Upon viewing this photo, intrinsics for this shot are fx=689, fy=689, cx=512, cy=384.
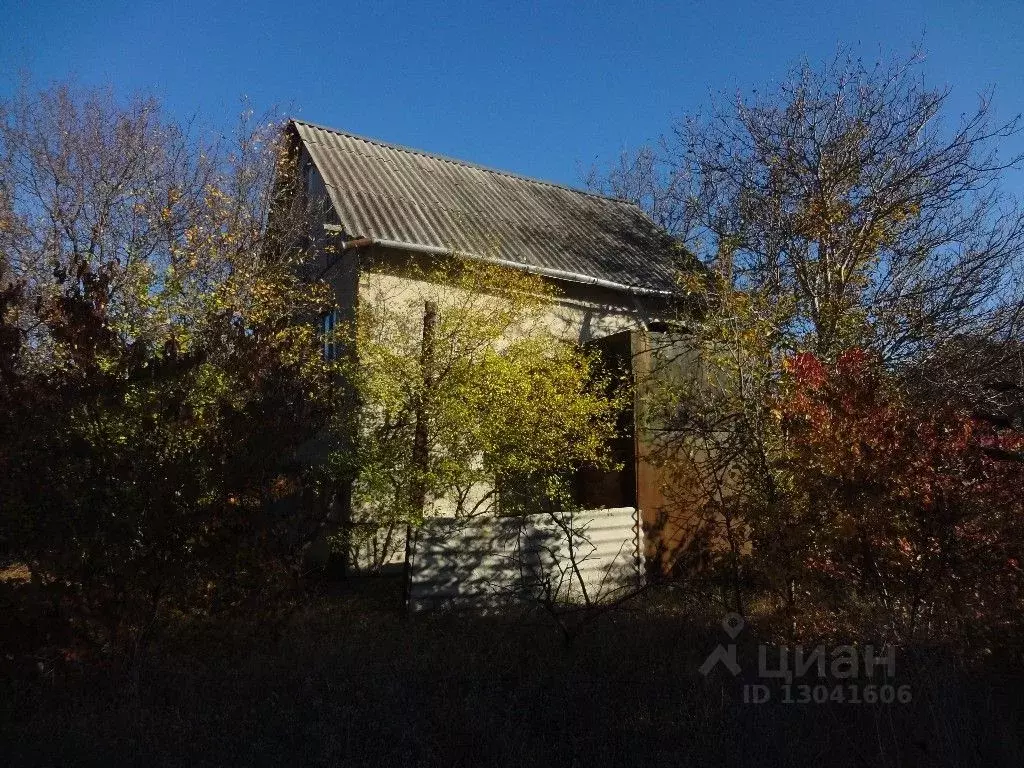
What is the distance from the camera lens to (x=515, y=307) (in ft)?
29.3

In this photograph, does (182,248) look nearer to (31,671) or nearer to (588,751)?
(31,671)

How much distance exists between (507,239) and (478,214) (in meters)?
1.07

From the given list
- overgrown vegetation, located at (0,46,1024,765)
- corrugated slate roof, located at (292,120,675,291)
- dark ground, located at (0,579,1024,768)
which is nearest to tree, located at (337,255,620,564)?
overgrown vegetation, located at (0,46,1024,765)

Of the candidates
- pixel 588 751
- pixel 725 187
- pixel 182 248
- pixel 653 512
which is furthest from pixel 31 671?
pixel 725 187

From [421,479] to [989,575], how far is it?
4982 millimetres

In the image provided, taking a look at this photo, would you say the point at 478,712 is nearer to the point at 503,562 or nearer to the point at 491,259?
the point at 503,562

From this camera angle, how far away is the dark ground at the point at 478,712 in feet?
12.8

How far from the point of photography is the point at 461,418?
7359 millimetres

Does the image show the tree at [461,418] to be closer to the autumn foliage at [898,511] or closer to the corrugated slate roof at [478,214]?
the corrugated slate roof at [478,214]

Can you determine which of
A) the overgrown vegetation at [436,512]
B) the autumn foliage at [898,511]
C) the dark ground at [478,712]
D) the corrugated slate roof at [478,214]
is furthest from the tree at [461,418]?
the autumn foliage at [898,511]

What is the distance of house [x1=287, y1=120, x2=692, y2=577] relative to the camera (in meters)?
9.30

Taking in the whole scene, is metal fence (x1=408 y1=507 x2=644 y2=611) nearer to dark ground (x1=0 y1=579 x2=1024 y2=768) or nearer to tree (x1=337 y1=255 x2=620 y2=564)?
tree (x1=337 y1=255 x2=620 y2=564)

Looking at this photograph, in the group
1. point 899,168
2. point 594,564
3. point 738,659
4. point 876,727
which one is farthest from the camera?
point 899,168

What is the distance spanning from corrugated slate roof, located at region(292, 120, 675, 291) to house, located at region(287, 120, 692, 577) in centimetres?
3
